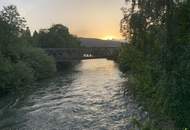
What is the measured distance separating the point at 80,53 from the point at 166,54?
7983 centimetres

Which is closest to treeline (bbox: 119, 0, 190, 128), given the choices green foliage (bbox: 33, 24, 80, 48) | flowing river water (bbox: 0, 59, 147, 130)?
flowing river water (bbox: 0, 59, 147, 130)

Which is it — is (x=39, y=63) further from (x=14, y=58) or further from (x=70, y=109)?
(x=70, y=109)

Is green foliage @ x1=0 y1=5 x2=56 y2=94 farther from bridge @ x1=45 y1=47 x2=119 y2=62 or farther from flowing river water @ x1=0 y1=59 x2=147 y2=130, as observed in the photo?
bridge @ x1=45 y1=47 x2=119 y2=62

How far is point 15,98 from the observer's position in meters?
45.9

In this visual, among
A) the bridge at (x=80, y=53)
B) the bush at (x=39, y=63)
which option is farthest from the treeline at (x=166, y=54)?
the bridge at (x=80, y=53)

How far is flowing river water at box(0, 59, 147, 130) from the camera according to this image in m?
30.3

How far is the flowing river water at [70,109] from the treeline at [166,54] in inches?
105

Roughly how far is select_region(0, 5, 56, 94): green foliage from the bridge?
2288 centimetres

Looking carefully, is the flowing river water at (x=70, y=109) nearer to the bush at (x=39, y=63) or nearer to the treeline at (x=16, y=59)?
the treeline at (x=16, y=59)

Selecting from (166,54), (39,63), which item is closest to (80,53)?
(39,63)

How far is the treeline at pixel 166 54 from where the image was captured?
23.4 meters

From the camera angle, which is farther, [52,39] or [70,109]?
[52,39]

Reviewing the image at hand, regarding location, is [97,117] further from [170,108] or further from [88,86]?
[88,86]

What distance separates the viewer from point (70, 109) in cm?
3675
